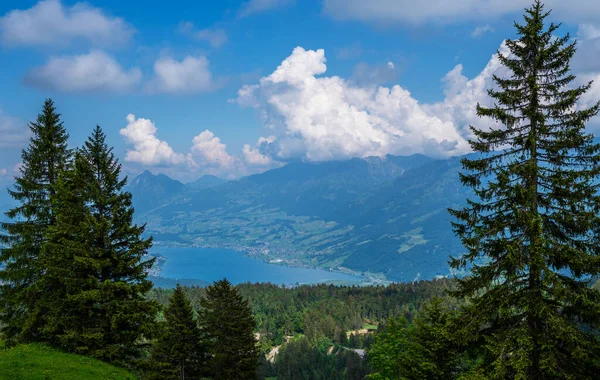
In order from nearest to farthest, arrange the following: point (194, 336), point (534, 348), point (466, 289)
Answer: point (534, 348) < point (466, 289) < point (194, 336)

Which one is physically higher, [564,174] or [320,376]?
[564,174]

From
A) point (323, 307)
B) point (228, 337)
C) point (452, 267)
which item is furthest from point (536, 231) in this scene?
→ point (323, 307)

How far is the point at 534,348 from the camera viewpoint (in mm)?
→ 13211

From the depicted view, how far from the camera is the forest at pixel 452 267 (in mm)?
13406

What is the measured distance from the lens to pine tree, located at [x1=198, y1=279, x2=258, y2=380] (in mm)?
34219

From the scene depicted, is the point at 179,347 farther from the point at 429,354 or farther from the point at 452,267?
the point at 452,267

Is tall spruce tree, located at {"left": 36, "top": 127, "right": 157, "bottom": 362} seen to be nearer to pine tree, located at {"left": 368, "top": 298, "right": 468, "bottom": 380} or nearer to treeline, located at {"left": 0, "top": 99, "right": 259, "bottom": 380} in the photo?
treeline, located at {"left": 0, "top": 99, "right": 259, "bottom": 380}

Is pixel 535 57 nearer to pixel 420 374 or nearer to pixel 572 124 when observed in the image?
pixel 572 124

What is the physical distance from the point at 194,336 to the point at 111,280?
13387 mm

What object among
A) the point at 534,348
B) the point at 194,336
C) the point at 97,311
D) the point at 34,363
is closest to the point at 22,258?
the point at 97,311

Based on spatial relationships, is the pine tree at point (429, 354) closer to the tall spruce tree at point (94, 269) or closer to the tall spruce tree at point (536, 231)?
the tall spruce tree at point (536, 231)

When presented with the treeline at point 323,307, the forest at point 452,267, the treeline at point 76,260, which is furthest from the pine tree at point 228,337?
→ the treeline at point 323,307

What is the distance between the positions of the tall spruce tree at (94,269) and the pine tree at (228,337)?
11.6 metres

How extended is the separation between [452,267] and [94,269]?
19.9 metres
